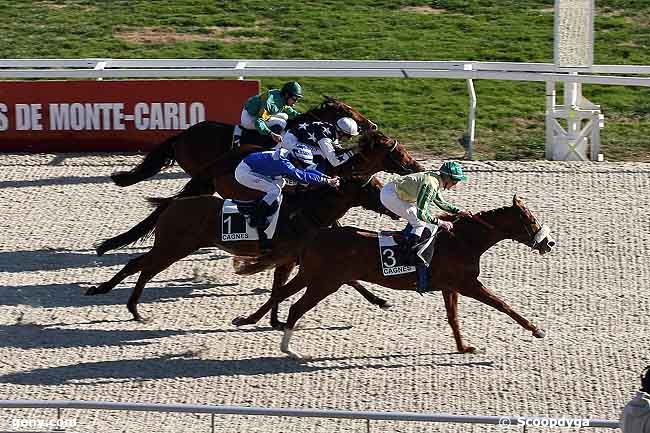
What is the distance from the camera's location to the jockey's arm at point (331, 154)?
39.7ft

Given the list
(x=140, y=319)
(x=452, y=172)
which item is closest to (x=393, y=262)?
(x=452, y=172)

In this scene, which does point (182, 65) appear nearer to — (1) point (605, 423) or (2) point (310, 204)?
(2) point (310, 204)

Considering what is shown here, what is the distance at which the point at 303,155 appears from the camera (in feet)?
37.9

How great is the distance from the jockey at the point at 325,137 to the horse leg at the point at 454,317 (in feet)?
6.01

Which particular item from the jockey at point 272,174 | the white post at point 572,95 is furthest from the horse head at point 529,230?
the white post at point 572,95

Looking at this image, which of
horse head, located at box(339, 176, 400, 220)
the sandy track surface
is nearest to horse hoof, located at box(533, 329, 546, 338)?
the sandy track surface

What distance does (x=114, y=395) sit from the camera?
33.3 ft

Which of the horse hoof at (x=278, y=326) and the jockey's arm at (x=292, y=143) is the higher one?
the jockey's arm at (x=292, y=143)

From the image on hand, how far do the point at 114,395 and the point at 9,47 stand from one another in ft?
38.2

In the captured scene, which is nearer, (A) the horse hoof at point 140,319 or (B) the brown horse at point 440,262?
(B) the brown horse at point 440,262

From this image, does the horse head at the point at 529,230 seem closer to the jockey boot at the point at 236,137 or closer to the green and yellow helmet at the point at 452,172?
the green and yellow helmet at the point at 452,172

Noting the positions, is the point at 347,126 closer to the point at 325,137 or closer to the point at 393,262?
the point at 325,137

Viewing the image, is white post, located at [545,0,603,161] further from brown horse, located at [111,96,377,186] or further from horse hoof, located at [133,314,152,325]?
horse hoof, located at [133,314,152,325]

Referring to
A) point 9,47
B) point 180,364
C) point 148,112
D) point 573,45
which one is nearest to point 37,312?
point 180,364
